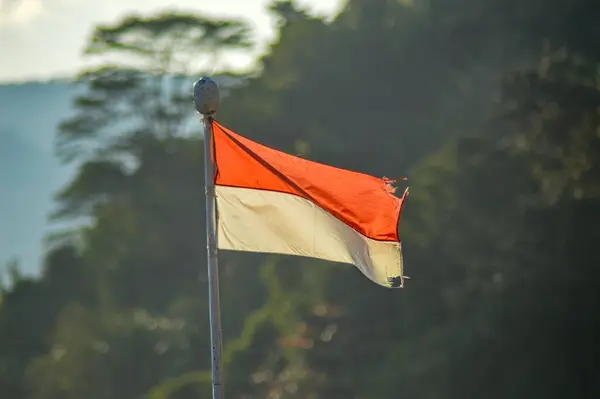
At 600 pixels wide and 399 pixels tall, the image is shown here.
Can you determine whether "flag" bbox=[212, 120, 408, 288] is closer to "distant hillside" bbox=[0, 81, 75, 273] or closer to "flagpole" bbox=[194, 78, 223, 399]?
"flagpole" bbox=[194, 78, 223, 399]

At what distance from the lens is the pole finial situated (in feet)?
38.9

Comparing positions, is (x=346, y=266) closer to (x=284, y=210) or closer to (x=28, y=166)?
(x=284, y=210)

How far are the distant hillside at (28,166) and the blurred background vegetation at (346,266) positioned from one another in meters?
58.9

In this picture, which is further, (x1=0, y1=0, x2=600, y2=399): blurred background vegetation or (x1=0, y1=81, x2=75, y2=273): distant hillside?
(x1=0, y1=81, x2=75, y2=273): distant hillside

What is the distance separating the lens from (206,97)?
467 inches

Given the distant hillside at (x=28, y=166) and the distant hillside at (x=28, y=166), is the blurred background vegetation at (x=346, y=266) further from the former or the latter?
the distant hillside at (x=28, y=166)

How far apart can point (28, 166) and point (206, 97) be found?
133 m

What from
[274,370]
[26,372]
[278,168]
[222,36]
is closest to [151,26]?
[222,36]

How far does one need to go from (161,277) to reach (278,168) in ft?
150

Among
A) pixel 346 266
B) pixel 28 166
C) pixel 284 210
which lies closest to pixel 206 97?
pixel 284 210

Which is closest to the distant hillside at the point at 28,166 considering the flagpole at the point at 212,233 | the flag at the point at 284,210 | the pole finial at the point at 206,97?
the flag at the point at 284,210

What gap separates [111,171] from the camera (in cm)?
6141

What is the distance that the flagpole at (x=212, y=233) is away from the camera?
11.7 m

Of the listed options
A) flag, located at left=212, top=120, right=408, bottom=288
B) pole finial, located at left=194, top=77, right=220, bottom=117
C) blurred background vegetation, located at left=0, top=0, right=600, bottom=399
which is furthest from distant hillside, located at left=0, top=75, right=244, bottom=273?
pole finial, located at left=194, top=77, right=220, bottom=117
